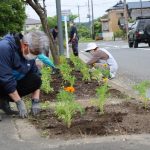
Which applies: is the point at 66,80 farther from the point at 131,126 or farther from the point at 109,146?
the point at 109,146

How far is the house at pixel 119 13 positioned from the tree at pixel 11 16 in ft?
189

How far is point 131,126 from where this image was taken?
6.00 m

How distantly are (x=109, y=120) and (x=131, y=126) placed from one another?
0.36 meters

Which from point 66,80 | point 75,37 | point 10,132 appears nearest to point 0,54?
point 10,132

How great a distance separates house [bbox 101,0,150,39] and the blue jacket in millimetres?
76034

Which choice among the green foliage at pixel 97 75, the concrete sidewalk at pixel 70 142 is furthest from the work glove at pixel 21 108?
the green foliage at pixel 97 75

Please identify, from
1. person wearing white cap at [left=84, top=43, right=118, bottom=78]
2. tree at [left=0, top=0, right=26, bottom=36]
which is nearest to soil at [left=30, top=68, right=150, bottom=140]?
person wearing white cap at [left=84, top=43, right=118, bottom=78]

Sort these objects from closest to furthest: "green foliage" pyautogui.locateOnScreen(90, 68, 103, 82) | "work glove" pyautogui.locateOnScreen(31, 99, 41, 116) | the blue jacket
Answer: the blue jacket, "work glove" pyautogui.locateOnScreen(31, 99, 41, 116), "green foliage" pyautogui.locateOnScreen(90, 68, 103, 82)

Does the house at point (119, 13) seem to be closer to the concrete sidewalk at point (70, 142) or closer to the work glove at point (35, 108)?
the work glove at point (35, 108)

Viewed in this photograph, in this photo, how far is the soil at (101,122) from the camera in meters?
5.76

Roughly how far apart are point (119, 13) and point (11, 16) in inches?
3146

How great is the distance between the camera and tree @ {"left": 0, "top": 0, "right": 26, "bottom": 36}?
23.3m

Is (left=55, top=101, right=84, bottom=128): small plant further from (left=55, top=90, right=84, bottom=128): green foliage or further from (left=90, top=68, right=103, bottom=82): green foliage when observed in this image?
(left=90, top=68, right=103, bottom=82): green foliage

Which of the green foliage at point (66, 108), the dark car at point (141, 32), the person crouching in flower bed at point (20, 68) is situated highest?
the person crouching in flower bed at point (20, 68)
